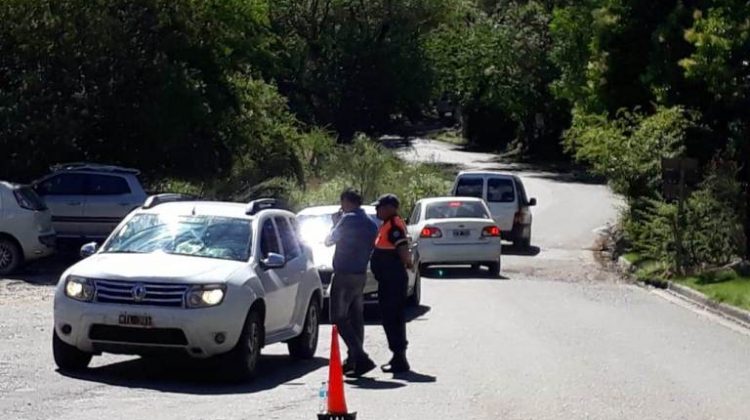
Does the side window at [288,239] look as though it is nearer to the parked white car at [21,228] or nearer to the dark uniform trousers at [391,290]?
the dark uniform trousers at [391,290]

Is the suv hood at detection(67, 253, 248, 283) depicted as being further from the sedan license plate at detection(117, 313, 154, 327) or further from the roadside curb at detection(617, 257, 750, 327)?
the roadside curb at detection(617, 257, 750, 327)

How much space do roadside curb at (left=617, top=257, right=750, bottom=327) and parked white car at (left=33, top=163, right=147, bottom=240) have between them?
35.3ft

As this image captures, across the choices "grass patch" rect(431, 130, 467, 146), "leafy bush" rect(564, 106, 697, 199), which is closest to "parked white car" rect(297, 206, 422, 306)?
"leafy bush" rect(564, 106, 697, 199)

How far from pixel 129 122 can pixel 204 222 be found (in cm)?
1934

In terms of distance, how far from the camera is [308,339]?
626 inches

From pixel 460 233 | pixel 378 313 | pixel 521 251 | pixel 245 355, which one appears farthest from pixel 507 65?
pixel 245 355

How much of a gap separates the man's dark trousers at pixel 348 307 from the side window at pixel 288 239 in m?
1.22

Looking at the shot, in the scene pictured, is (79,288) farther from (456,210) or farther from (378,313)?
(456,210)

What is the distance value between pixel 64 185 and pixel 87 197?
629 millimetres

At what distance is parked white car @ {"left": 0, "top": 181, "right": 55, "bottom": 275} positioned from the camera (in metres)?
26.0

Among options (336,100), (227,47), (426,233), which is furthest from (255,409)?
(336,100)

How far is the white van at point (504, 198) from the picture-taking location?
123ft

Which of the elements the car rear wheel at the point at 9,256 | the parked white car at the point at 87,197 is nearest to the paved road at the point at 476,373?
the car rear wheel at the point at 9,256

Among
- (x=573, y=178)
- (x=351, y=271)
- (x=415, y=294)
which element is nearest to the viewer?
(x=351, y=271)
